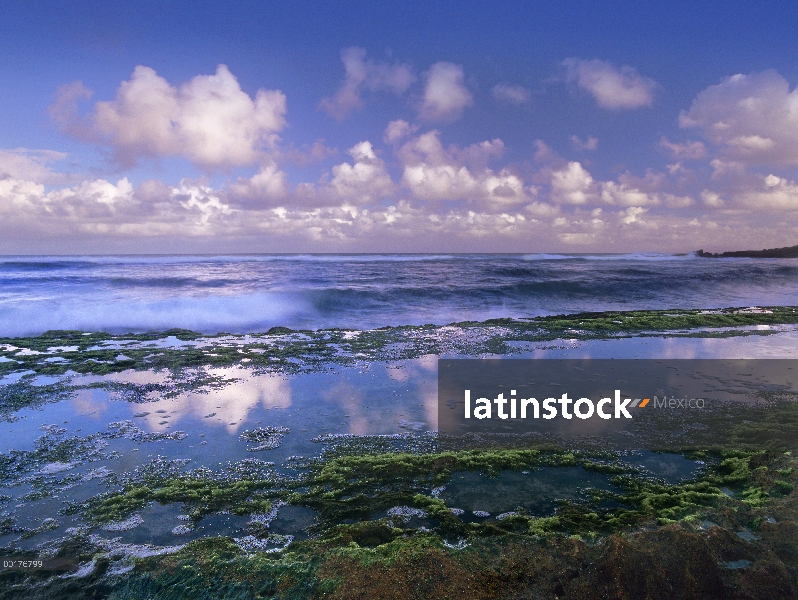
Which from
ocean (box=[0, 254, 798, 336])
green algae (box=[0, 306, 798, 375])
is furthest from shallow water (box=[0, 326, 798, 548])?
ocean (box=[0, 254, 798, 336])

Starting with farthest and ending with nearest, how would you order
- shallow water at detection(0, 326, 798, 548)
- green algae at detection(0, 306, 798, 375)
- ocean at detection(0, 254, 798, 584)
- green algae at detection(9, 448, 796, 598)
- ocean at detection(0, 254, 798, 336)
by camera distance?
ocean at detection(0, 254, 798, 336), green algae at detection(0, 306, 798, 375), shallow water at detection(0, 326, 798, 548), ocean at detection(0, 254, 798, 584), green algae at detection(9, 448, 796, 598)

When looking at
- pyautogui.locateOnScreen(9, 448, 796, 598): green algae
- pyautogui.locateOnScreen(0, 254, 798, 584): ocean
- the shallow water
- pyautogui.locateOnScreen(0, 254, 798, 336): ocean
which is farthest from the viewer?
pyautogui.locateOnScreen(0, 254, 798, 336): ocean

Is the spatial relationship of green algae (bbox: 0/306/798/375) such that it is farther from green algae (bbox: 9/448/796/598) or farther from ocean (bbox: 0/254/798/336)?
green algae (bbox: 9/448/796/598)

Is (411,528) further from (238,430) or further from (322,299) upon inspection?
(322,299)

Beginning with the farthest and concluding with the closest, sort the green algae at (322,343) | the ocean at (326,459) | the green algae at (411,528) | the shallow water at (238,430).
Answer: the green algae at (322,343) < the shallow water at (238,430) < the ocean at (326,459) < the green algae at (411,528)

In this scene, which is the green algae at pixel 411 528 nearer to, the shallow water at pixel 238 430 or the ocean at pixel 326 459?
the ocean at pixel 326 459

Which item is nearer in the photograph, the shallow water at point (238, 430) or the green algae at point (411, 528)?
the green algae at point (411, 528)

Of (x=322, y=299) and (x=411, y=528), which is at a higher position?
(x=322, y=299)

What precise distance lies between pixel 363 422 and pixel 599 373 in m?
5.10

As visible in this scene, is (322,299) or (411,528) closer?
(411,528)

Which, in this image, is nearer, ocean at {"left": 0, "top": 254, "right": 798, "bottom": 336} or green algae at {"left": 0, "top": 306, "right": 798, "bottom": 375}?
green algae at {"left": 0, "top": 306, "right": 798, "bottom": 375}

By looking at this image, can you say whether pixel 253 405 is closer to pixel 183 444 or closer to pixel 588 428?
pixel 183 444

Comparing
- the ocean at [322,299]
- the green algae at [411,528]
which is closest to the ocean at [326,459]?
the green algae at [411,528]

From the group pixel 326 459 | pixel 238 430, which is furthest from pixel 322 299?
pixel 326 459
